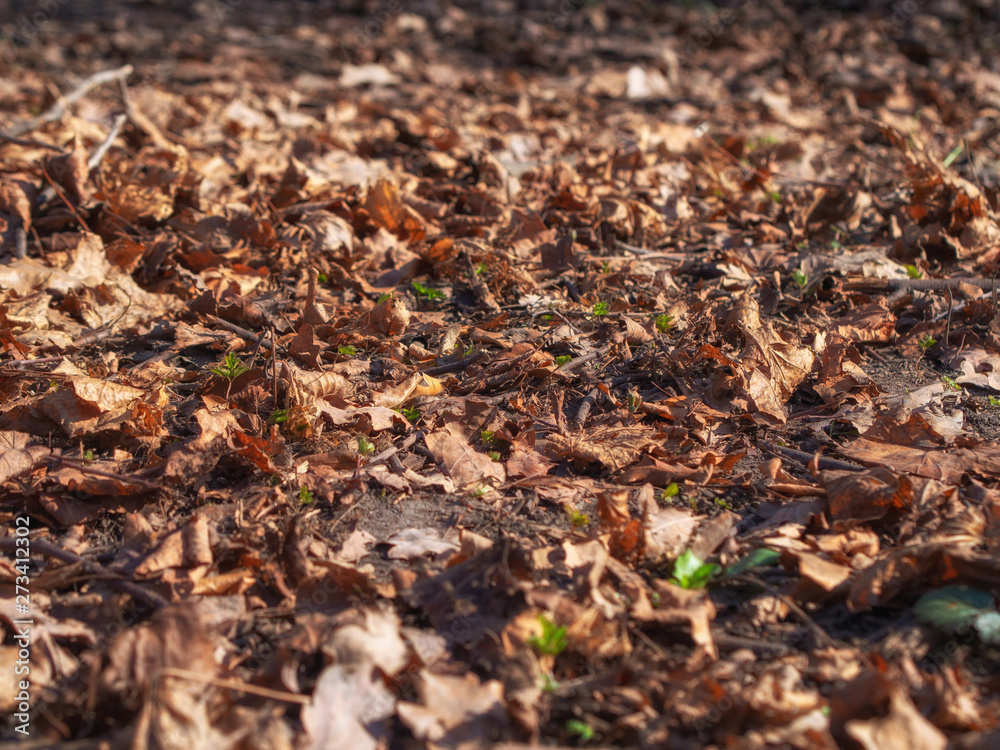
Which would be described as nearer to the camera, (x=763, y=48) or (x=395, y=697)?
(x=395, y=697)

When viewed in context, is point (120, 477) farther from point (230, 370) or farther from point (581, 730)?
point (581, 730)

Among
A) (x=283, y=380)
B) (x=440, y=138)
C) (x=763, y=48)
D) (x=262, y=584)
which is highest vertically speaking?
(x=763, y=48)

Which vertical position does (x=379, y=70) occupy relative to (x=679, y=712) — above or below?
above

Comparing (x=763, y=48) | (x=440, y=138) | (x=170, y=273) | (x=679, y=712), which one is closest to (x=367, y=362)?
(x=170, y=273)

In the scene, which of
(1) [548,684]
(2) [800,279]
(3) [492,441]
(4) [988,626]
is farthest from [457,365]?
(4) [988,626]

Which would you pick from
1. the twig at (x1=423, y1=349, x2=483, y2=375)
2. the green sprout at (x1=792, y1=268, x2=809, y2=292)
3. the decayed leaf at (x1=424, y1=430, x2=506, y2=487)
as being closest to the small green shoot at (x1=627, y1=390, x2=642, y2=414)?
the decayed leaf at (x1=424, y1=430, x2=506, y2=487)

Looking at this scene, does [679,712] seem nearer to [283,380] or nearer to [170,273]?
[283,380]

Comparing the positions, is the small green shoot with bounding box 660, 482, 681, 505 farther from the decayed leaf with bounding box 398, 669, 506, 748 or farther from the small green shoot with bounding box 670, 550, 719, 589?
the decayed leaf with bounding box 398, 669, 506, 748

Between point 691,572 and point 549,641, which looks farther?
point 691,572
